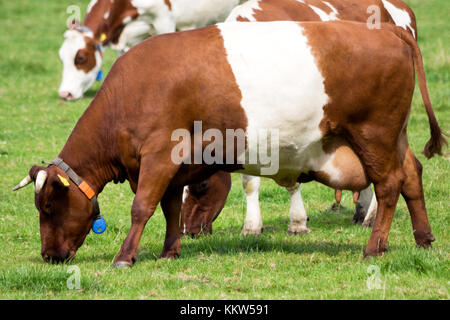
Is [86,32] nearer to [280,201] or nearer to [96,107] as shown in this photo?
[280,201]

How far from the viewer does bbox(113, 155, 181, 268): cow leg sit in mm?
6699

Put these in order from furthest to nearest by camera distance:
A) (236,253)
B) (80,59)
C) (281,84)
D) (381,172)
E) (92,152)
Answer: (80,59), (236,253), (92,152), (381,172), (281,84)

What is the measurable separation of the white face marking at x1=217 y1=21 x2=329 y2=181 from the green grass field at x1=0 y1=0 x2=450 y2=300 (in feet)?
3.65

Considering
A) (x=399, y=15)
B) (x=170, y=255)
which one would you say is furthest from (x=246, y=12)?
(x=170, y=255)

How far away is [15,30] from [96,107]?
17371 mm

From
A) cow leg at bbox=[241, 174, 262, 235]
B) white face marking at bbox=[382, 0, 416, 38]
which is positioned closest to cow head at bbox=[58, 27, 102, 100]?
white face marking at bbox=[382, 0, 416, 38]

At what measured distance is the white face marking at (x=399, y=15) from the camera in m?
9.88

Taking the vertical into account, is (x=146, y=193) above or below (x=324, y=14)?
below

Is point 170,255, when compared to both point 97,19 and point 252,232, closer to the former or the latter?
point 252,232

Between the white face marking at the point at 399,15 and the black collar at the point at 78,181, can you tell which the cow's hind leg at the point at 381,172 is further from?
the white face marking at the point at 399,15

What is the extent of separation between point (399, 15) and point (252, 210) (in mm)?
3274

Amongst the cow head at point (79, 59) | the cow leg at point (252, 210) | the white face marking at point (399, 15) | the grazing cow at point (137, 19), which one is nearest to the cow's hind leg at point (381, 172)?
the cow leg at point (252, 210)

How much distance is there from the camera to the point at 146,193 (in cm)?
672
